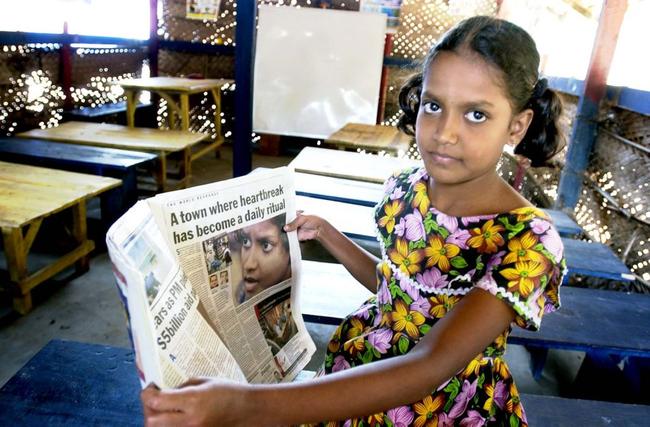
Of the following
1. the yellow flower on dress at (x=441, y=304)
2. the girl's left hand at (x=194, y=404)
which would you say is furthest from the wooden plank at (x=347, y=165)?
the girl's left hand at (x=194, y=404)

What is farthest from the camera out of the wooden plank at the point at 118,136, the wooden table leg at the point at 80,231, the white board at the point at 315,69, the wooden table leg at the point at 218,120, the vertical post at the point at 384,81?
the vertical post at the point at 384,81

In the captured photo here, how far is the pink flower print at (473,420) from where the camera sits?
88 centimetres

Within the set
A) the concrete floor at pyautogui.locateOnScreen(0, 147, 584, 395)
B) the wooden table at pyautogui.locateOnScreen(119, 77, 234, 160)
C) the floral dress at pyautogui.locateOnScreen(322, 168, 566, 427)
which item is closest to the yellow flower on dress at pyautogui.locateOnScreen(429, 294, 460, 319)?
the floral dress at pyautogui.locateOnScreen(322, 168, 566, 427)

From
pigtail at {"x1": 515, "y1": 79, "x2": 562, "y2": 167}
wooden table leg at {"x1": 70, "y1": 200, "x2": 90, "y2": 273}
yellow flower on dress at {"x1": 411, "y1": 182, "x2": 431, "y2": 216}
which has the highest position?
pigtail at {"x1": 515, "y1": 79, "x2": 562, "y2": 167}

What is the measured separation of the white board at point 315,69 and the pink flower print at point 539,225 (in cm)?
493

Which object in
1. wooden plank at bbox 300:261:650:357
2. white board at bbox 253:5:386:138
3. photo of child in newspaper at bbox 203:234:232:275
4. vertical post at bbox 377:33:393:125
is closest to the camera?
photo of child in newspaper at bbox 203:234:232:275

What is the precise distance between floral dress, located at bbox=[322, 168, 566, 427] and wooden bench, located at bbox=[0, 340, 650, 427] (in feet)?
1.17

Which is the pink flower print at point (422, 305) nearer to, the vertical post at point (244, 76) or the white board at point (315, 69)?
the vertical post at point (244, 76)

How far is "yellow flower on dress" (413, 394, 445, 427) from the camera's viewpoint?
873 mm

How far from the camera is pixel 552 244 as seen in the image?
787mm

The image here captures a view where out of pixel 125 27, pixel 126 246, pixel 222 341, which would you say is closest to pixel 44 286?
pixel 222 341

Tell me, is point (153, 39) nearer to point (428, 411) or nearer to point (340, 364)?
point (340, 364)

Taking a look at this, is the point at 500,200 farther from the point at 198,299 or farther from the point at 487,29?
the point at 198,299

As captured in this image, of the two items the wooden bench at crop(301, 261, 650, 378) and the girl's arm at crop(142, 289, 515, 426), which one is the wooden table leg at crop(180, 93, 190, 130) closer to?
the wooden bench at crop(301, 261, 650, 378)
